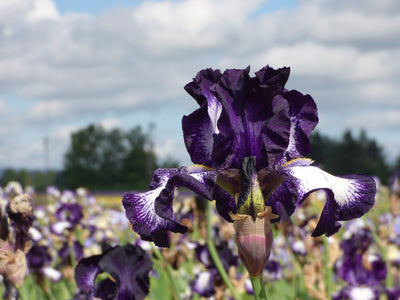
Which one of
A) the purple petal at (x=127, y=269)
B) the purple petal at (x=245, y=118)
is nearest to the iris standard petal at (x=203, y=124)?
the purple petal at (x=245, y=118)

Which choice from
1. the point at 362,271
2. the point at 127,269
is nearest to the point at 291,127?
the point at 127,269

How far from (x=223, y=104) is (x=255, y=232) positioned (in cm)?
35

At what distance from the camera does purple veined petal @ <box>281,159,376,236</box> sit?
140cm

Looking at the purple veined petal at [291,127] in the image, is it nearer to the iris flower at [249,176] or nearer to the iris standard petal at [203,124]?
the iris flower at [249,176]

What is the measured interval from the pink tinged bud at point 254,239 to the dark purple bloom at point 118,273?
958mm

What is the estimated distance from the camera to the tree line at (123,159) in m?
81.1

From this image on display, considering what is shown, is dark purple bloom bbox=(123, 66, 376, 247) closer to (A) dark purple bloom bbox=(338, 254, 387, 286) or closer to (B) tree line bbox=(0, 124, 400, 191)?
(A) dark purple bloom bbox=(338, 254, 387, 286)

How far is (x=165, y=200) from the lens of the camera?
139 centimetres

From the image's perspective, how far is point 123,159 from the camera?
85.1 meters

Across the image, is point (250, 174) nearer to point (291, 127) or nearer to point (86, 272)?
point (291, 127)

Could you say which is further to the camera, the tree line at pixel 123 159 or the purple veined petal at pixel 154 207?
the tree line at pixel 123 159

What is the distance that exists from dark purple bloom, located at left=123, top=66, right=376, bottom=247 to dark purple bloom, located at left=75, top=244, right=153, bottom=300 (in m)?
0.83

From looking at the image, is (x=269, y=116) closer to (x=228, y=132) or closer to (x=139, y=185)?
(x=228, y=132)

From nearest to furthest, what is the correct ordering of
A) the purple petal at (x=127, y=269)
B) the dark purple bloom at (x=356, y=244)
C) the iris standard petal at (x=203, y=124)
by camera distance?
the iris standard petal at (x=203, y=124) < the purple petal at (x=127, y=269) < the dark purple bloom at (x=356, y=244)
